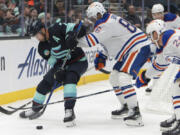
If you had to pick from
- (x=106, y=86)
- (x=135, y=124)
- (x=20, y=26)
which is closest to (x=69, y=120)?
(x=135, y=124)

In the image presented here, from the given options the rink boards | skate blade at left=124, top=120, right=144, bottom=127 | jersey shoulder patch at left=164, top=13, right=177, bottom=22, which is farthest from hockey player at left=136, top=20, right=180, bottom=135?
jersey shoulder patch at left=164, top=13, right=177, bottom=22

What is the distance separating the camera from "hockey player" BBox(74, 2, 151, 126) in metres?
4.11

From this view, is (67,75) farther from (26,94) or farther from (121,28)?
(26,94)

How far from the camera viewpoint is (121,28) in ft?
13.7

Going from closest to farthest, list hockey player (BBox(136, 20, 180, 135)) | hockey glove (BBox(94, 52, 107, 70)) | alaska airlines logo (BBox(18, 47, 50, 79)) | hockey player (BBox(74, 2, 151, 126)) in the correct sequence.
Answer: hockey player (BBox(136, 20, 180, 135)) < hockey player (BBox(74, 2, 151, 126)) < hockey glove (BBox(94, 52, 107, 70)) < alaska airlines logo (BBox(18, 47, 50, 79))

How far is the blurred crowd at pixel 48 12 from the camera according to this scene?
231 inches

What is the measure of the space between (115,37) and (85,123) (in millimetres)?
909

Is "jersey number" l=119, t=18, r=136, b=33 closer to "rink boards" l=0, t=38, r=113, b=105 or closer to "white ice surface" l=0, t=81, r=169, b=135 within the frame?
"white ice surface" l=0, t=81, r=169, b=135

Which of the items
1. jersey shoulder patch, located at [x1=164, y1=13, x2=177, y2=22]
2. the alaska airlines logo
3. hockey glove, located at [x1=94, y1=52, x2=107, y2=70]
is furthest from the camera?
jersey shoulder patch, located at [x1=164, y1=13, x2=177, y2=22]

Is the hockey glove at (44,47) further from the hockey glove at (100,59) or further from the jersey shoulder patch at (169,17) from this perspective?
the jersey shoulder patch at (169,17)

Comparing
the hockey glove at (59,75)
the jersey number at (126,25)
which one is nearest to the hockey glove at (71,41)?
the hockey glove at (59,75)

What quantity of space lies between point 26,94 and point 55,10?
1812mm

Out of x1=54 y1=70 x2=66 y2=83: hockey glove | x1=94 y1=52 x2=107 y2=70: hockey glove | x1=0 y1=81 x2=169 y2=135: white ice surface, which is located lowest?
x1=0 y1=81 x2=169 y2=135: white ice surface

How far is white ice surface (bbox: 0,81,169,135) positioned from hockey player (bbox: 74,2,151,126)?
0.19 meters
